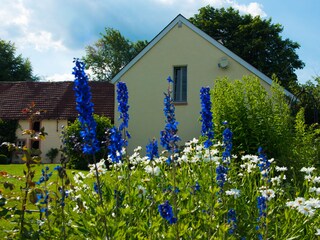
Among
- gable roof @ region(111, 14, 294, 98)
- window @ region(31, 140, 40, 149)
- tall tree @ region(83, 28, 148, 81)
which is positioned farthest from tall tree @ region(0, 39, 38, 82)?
gable roof @ region(111, 14, 294, 98)

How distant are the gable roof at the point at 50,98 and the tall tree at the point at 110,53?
55.4ft

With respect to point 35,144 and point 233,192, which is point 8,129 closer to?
point 35,144

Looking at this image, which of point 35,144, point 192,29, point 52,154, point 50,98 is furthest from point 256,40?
point 35,144

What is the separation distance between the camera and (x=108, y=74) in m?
47.8

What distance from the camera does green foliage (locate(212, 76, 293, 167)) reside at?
8836 mm

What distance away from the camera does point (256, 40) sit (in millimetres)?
29844

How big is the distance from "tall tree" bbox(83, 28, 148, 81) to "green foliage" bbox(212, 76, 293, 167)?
1493 inches

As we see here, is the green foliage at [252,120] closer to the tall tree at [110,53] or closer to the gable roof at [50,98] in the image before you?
the gable roof at [50,98]

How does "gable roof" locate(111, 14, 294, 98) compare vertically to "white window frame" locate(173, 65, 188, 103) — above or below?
above

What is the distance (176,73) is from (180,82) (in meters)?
0.46

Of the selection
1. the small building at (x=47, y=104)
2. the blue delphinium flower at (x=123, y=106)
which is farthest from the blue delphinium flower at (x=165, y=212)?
the small building at (x=47, y=104)

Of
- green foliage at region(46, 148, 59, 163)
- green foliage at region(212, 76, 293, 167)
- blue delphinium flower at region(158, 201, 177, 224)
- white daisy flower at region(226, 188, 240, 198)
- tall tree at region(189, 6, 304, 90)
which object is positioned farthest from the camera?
tall tree at region(189, 6, 304, 90)

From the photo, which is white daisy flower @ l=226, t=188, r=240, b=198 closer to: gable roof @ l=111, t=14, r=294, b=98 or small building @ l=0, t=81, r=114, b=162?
gable roof @ l=111, t=14, r=294, b=98

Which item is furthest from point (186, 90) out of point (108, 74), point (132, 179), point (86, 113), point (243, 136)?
point (108, 74)
